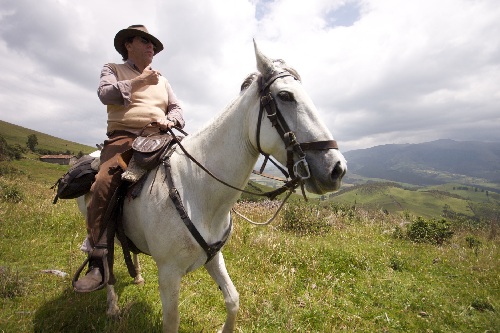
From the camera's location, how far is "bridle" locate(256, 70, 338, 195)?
8.40 ft

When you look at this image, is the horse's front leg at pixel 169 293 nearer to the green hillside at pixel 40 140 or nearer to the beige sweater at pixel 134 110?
the beige sweater at pixel 134 110

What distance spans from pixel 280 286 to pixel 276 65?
460 cm

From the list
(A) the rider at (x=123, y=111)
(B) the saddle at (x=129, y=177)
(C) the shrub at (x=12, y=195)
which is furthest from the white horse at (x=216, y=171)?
(C) the shrub at (x=12, y=195)

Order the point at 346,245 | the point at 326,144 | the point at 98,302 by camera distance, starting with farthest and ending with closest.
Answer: the point at 346,245, the point at 98,302, the point at 326,144

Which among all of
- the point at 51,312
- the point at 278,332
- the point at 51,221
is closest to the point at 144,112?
the point at 51,312

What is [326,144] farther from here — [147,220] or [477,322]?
[477,322]

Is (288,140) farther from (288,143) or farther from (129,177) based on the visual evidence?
(129,177)

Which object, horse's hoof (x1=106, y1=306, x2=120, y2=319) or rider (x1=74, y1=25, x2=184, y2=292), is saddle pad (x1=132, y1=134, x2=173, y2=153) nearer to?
rider (x1=74, y1=25, x2=184, y2=292)

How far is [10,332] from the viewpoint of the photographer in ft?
12.1

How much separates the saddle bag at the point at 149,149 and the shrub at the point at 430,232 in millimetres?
10589

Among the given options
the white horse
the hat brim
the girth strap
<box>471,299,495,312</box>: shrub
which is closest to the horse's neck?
the white horse

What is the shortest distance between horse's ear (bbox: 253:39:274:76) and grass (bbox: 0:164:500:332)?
3.99 metres

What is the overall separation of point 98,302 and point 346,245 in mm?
7031

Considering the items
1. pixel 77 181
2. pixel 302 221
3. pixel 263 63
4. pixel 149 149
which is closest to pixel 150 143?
pixel 149 149
